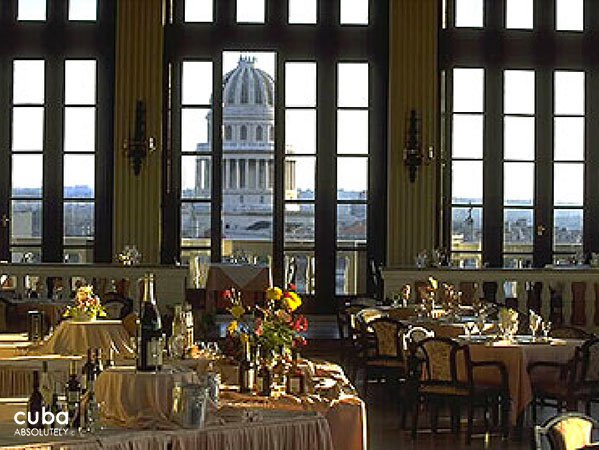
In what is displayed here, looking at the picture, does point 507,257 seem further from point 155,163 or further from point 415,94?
point 155,163

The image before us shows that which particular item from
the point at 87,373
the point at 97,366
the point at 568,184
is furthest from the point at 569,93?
the point at 87,373

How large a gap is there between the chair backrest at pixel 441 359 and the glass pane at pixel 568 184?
8.57m

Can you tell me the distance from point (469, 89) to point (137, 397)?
1258 cm

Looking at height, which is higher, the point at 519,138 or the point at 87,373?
the point at 519,138

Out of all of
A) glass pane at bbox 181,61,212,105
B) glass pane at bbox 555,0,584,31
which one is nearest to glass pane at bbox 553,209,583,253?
glass pane at bbox 555,0,584,31

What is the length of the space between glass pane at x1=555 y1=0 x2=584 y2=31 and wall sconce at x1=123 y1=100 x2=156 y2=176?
6090 millimetres

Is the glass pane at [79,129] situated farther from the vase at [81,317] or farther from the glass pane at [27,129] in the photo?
the vase at [81,317]

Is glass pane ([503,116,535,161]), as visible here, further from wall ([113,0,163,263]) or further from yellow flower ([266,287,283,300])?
yellow flower ([266,287,283,300])

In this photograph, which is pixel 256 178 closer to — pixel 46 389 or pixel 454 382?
pixel 454 382

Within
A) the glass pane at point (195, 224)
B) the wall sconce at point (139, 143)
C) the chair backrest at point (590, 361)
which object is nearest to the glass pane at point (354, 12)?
the wall sconce at point (139, 143)

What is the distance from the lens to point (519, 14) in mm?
17125

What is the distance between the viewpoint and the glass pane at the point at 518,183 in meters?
16.9

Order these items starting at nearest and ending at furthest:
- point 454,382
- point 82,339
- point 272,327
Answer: point 272,327 < point 82,339 < point 454,382

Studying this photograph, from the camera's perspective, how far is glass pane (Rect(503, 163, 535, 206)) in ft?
55.6
